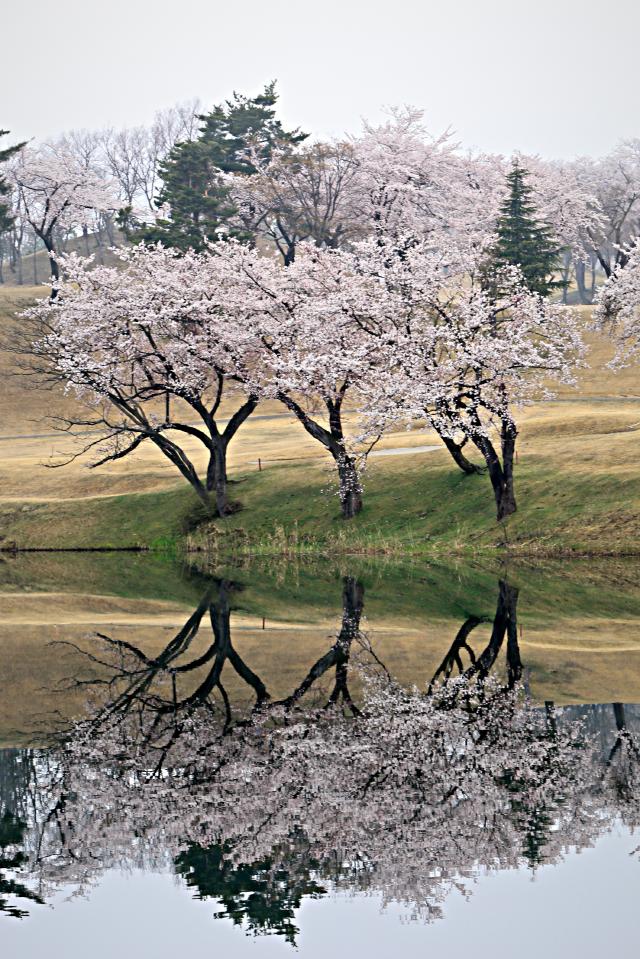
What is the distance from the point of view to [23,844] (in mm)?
11977

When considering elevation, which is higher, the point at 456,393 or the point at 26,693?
the point at 456,393

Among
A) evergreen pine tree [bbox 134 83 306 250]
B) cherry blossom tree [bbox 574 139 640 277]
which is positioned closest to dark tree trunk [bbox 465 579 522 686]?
evergreen pine tree [bbox 134 83 306 250]

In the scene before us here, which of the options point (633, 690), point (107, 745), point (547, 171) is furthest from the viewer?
point (547, 171)

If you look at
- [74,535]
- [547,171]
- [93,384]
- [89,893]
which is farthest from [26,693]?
[547,171]

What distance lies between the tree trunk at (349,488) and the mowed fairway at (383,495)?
48 centimetres

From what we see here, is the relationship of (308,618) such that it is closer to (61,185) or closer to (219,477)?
(219,477)

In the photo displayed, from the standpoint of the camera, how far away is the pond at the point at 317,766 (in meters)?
10.1

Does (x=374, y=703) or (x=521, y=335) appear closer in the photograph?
(x=374, y=703)

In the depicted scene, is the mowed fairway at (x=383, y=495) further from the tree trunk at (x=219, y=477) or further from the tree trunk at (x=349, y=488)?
the tree trunk at (x=219, y=477)

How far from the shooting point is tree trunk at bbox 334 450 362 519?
43.1 metres

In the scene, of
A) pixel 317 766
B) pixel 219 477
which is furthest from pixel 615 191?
pixel 317 766

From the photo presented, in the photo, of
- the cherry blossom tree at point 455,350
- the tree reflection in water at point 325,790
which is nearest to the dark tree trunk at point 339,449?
the cherry blossom tree at point 455,350

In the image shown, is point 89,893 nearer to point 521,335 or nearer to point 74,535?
point 521,335

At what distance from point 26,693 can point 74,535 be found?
95.1 feet
